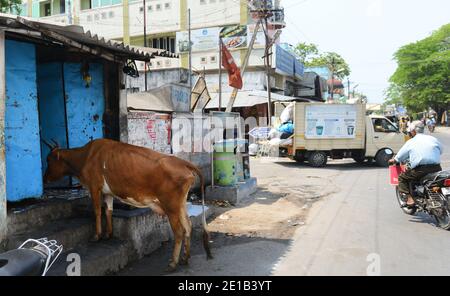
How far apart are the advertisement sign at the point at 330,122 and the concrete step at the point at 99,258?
1165 centimetres

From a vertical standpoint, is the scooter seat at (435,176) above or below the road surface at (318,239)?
above

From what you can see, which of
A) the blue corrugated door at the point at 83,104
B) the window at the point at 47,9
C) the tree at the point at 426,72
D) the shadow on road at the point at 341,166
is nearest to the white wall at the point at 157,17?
the window at the point at 47,9

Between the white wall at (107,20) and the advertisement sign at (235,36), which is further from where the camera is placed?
the white wall at (107,20)

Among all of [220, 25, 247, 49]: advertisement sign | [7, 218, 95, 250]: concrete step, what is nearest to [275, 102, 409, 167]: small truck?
[220, 25, 247, 49]: advertisement sign

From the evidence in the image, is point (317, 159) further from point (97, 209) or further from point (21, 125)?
point (21, 125)

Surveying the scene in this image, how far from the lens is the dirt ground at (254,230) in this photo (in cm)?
505

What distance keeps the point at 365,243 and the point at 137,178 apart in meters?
3.41

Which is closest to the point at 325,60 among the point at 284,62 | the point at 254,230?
the point at 284,62

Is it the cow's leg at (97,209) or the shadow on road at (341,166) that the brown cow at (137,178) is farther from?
the shadow on road at (341,166)

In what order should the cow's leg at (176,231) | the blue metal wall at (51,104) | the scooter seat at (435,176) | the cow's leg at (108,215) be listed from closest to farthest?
the cow's leg at (176,231), the cow's leg at (108,215), the blue metal wall at (51,104), the scooter seat at (435,176)

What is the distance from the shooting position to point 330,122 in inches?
619
